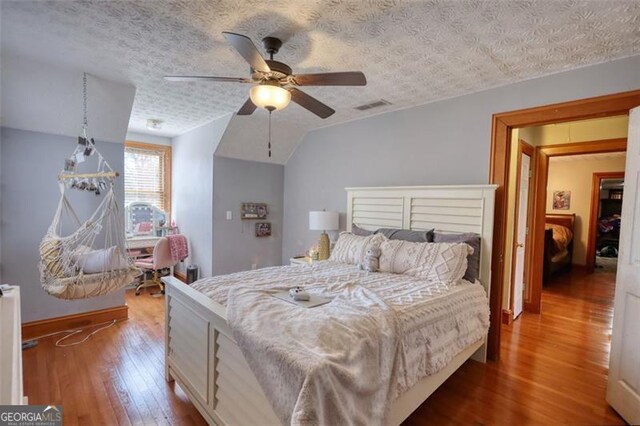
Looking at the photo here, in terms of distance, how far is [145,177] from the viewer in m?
5.21

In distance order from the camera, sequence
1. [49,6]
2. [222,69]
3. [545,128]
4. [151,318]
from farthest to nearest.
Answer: [545,128], [151,318], [222,69], [49,6]

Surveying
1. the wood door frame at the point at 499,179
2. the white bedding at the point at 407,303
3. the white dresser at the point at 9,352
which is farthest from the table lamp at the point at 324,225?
the white dresser at the point at 9,352

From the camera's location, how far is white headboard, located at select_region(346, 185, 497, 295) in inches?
109

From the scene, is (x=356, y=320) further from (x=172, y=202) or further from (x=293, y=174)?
(x=172, y=202)

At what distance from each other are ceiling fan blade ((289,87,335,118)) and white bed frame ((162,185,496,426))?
4.72ft

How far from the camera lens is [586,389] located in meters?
2.35

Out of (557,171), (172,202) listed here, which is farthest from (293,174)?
(557,171)

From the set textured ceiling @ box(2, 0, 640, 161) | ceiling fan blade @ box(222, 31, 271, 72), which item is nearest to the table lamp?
textured ceiling @ box(2, 0, 640, 161)

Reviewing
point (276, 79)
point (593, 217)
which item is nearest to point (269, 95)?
point (276, 79)

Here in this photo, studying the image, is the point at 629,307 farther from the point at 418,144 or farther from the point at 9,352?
the point at 9,352

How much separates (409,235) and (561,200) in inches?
238

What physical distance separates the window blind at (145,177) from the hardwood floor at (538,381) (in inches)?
201

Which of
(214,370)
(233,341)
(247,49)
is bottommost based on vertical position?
(214,370)

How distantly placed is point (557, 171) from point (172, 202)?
8.30 meters
